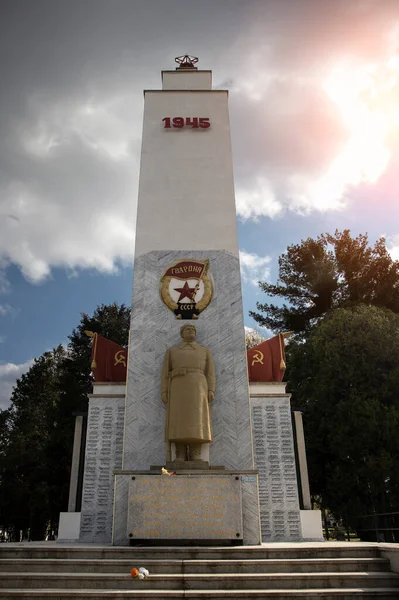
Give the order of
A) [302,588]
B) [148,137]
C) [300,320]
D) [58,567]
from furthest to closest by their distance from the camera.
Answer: [300,320]
[148,137]
[58,567]
[302,588]

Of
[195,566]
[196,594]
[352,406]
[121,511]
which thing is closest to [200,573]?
[195,566]

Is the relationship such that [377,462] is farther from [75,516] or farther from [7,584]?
[7,584]

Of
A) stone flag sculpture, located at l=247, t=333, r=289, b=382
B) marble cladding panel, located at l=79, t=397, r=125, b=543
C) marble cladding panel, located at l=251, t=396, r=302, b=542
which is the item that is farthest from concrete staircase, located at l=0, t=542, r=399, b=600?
stone flag sculpture, located at l=247, t=333, r=289, b=382

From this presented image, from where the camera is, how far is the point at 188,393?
845cm

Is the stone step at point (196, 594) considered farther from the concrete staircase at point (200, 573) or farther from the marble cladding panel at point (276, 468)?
the marble cladding panel at point (276, 468)

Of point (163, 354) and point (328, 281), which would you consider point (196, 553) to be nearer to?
point (163, 354)

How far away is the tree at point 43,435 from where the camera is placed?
63.4 feet

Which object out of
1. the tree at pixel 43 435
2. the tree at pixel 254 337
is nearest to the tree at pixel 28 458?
the tree at pixel 43 435

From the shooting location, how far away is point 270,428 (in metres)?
10.1

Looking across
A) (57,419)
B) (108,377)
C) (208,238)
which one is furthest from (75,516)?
(57,419)

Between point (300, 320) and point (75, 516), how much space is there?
13.8m

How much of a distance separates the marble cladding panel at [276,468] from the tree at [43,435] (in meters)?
9.79

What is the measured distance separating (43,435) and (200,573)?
778 inches

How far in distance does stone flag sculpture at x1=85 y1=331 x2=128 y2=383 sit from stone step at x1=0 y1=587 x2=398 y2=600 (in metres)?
6.11
